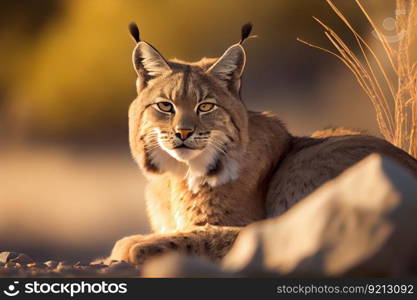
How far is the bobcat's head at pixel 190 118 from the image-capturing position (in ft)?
17.1

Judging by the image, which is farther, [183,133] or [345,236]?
[183,133]

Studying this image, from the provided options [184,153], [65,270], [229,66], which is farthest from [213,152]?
[65,270]

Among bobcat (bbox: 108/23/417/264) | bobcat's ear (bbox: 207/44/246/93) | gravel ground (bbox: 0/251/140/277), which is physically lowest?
gravel ground (bbox: 0/251/140/277)

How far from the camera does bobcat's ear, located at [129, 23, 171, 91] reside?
18.1 ft

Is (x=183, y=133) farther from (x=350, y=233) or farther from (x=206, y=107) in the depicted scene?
(x=350, y=233)

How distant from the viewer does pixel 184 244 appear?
15.7 feet

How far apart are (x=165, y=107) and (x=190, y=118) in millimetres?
233

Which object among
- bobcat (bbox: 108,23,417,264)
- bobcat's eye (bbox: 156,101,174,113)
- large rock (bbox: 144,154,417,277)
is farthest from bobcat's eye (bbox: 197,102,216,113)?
large rock (bbox: 144,154,417,277)

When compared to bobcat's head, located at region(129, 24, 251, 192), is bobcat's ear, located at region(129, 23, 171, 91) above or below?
above

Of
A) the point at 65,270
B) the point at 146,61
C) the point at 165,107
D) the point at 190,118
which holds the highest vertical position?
the point at 146,61

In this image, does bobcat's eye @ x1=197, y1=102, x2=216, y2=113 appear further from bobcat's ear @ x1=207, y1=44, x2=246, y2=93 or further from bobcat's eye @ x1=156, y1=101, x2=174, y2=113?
bobcat's ear @ x1=207, y1=44, x2=246, y2=93

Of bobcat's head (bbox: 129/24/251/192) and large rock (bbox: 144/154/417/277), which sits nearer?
large rock (bbox: 144/154/417/277)

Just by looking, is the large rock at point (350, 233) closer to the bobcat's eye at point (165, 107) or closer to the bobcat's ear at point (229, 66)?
the bobcat's eye at point (165, 107)

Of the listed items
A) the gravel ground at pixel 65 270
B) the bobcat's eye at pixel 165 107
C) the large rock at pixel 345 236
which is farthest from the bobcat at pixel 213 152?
the large rock at pixel 345 236
